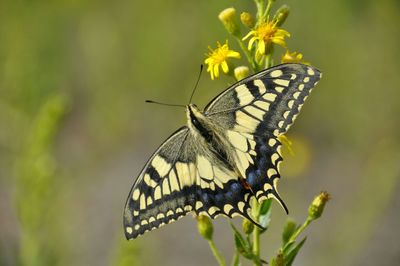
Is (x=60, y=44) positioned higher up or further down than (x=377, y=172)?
higher up

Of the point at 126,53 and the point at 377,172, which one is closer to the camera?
the point at 377,172

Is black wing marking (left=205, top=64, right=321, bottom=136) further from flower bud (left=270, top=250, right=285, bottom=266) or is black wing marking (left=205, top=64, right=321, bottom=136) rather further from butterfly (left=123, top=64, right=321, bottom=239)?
flower bud (left=270, top=250, right=285, bottom=266)

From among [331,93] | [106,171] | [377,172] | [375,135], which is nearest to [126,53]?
[106,171]

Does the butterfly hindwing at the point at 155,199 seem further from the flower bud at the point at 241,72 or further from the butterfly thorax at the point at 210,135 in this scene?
the flower bud at the point at 241,72

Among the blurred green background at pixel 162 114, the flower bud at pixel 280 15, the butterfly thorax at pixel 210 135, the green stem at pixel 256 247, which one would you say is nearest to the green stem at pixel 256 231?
the green stem at pixel 256 247

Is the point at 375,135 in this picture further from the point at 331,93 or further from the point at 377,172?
the point at 377,172

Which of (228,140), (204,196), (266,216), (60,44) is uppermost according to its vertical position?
(60,44)

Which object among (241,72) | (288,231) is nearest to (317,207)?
(288,231)

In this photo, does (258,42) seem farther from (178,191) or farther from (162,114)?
(162,114)

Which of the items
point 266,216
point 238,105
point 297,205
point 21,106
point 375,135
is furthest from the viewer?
point 375,135
